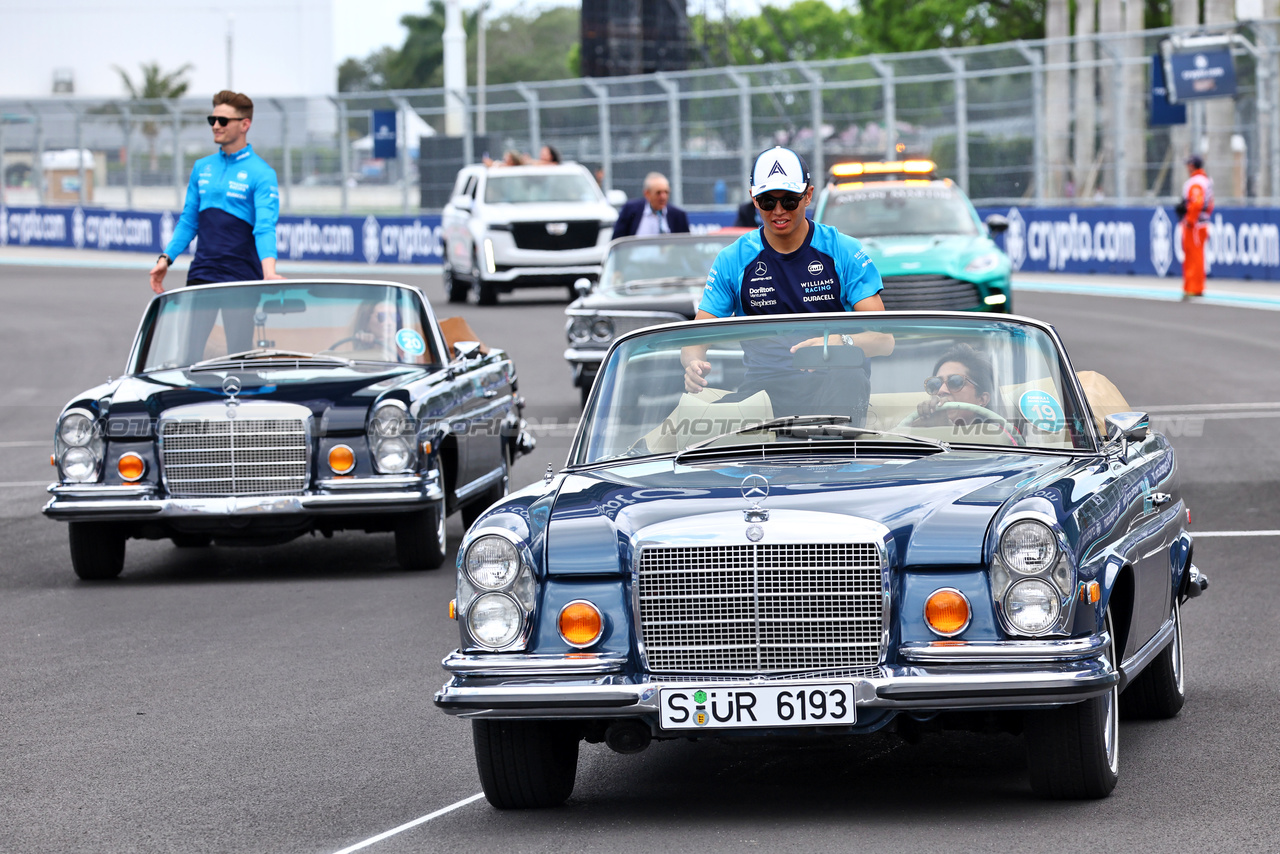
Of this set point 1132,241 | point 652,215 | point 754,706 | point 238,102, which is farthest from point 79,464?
point 1132,241

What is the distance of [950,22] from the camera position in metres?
76.6

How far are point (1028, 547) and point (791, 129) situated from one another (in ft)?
106

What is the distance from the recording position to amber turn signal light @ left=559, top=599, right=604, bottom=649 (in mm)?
5285

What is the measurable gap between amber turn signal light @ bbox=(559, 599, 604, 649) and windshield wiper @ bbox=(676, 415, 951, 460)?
0.84 m

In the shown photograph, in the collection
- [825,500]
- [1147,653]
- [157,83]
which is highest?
[157,83]

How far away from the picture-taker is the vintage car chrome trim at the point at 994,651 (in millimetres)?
5082

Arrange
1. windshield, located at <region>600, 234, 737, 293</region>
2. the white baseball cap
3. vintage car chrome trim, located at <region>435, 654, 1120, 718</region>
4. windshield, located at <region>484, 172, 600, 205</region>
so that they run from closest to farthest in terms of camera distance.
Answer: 1. vintage car chrome trim, located at <region>435, 654, 1120, 718</region>
2. the white baseball cap
3. windshield, located at <region>600, 234, 737, 293</region>
4. windshield, located at <region>484, 172, 600, 205</region>

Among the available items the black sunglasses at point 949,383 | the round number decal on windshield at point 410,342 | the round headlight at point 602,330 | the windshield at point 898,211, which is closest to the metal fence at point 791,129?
the windshield at point 898,211

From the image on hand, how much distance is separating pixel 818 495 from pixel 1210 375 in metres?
13.8

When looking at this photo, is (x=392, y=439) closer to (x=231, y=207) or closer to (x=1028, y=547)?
(x=231, y=207)

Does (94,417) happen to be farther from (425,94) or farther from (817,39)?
(817,39)

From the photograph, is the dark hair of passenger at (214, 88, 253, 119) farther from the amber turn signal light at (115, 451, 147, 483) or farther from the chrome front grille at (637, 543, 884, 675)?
the chrome front grille at (637, 543, 884, 675)

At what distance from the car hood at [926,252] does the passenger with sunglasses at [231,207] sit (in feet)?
25.0

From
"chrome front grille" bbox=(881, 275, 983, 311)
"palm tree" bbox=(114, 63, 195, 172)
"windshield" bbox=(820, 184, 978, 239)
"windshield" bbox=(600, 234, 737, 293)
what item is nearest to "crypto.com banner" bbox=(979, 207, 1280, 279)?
"windshield" bbox=(820, 184, 978, 239)
